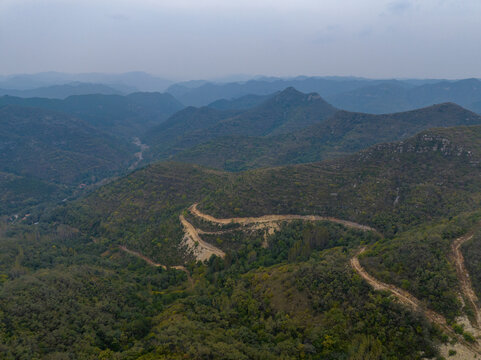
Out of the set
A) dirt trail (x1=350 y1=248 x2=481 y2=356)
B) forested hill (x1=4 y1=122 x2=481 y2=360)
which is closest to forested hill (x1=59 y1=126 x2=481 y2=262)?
forested hill (x1=4 y1=122 x2=481 y2=360)

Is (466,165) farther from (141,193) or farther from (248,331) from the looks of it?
(141,193)

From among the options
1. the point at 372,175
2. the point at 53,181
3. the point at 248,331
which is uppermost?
the point at 372,175

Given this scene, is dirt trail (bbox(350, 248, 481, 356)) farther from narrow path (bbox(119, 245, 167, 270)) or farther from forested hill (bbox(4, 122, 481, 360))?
narrow path (bbox(119, 245, 167, 270))

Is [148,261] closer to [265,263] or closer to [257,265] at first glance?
[257,265]

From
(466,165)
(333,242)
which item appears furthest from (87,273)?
(466,165)

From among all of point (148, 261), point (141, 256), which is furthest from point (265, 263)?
point (141, 256)

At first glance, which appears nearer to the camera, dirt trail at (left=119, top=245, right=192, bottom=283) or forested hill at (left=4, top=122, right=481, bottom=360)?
forested hill at (left=4, top=122, right=481, bottom=360)

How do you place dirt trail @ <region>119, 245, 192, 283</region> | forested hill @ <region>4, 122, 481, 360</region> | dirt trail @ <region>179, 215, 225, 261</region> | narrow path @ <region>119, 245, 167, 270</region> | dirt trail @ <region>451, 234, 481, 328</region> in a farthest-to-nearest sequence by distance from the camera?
1. narrow path @ <region>119, 245, 167, 270</region>
2. dirt trail @ <region>179, 215, 225, 261</region>
3. dirt trail @ <region>119, 245, 192, 283</region>
4. forested hill @ <region>4, 122, 481, 360</region>
5. dirt trail @ <region>451, 234, 481, 328</region>

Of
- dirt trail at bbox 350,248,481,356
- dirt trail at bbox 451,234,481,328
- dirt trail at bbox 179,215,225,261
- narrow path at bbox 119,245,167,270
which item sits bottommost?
narrow path at bbox 119,245,167,270
